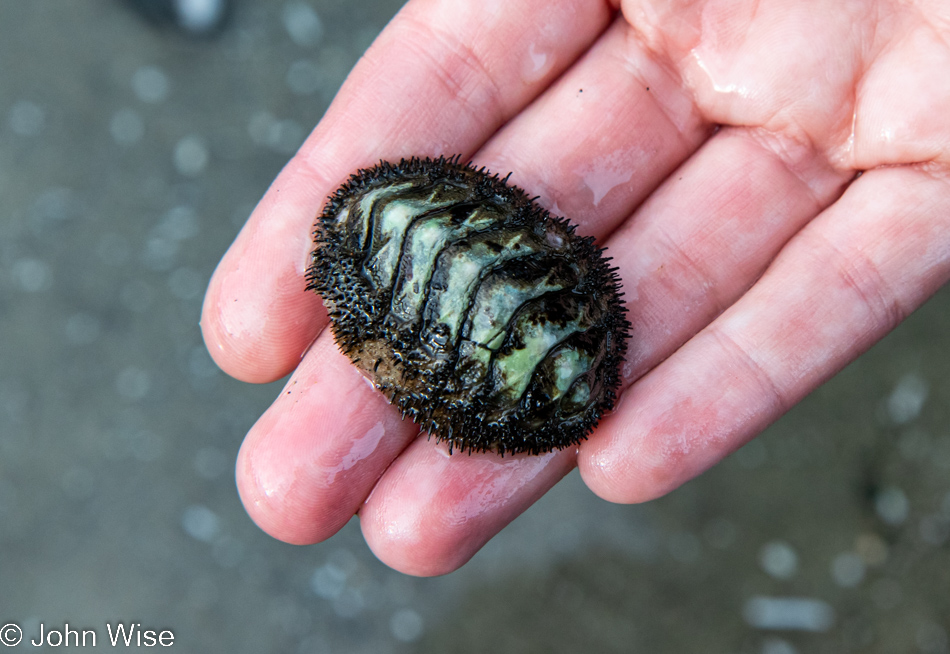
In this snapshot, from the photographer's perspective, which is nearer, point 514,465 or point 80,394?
point 514,465

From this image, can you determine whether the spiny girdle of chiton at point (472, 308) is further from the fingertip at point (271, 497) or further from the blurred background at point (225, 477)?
the blurred background at point (225, 477)

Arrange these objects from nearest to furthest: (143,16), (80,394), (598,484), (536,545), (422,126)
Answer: (598,484)
(422,126)
(536,545)
(80,394)
(143,16)

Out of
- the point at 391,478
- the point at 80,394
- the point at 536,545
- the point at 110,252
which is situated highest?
the point at 110,252

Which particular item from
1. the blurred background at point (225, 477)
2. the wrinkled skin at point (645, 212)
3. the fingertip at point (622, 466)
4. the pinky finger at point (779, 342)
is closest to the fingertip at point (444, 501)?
the wrinkled skin at point (645, 212)

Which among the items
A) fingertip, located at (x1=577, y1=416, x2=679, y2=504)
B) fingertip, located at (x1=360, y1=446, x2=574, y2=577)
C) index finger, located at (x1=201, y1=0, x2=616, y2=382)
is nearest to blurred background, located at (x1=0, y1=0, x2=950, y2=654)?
fingertip, located at (x1=360, y1=446, x2=574, y2=577)

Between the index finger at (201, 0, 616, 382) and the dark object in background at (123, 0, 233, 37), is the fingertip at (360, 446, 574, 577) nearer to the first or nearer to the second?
the index finger at (201, 0, 616, 382)

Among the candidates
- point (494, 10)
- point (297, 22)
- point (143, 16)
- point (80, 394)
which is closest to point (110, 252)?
point (80, 394)

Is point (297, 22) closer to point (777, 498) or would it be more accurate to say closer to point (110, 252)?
point (110, 252)
